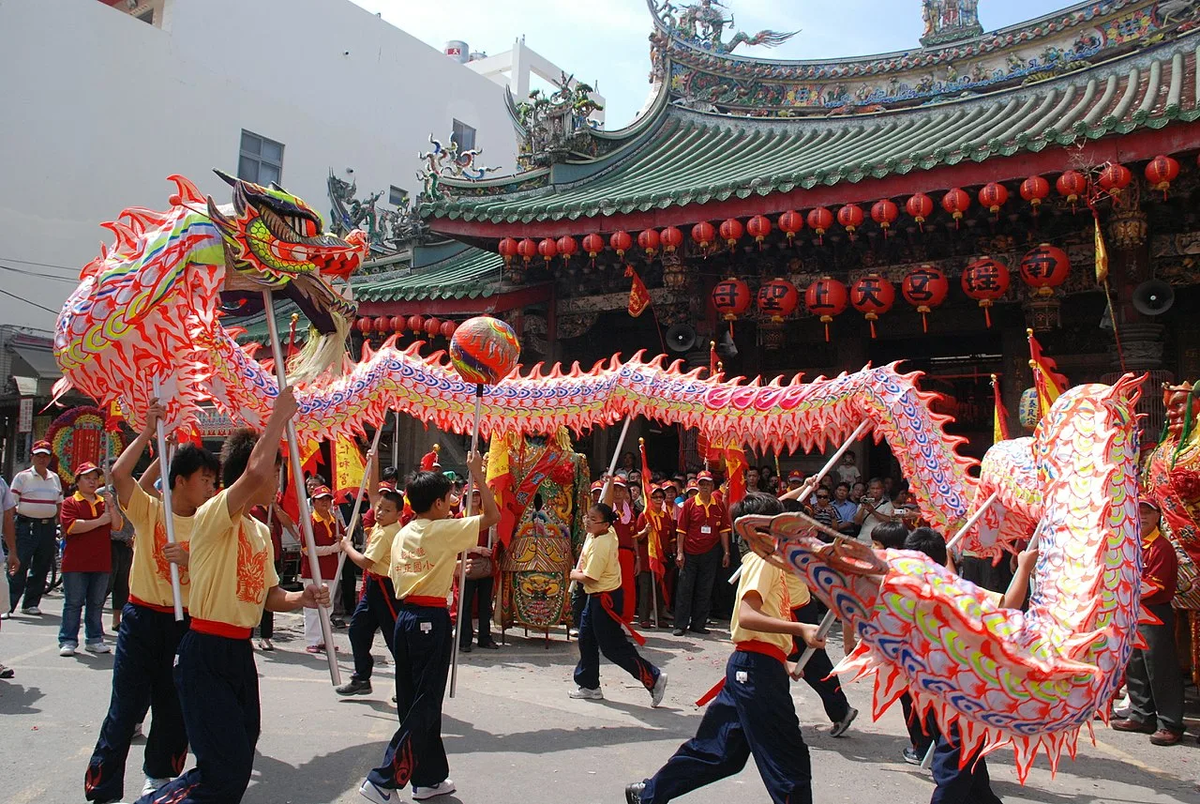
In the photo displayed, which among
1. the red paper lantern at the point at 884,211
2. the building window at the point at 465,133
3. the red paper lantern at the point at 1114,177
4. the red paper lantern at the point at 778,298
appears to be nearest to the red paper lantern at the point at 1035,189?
the red paper lantern at the point at 1114,177

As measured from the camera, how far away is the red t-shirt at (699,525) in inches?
364

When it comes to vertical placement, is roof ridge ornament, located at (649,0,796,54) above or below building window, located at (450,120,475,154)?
below

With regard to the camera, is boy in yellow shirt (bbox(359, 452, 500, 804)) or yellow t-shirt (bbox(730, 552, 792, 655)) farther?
boy in yellow shirt (bbox(359, 452, 500, 804))

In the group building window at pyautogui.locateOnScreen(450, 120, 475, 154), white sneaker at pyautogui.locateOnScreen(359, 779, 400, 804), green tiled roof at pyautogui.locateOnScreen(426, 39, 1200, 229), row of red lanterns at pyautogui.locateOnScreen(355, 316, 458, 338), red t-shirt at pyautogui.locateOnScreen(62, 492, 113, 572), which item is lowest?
white sneaker at pyautogui.locateOnScreen(359, 779, 400, 804)

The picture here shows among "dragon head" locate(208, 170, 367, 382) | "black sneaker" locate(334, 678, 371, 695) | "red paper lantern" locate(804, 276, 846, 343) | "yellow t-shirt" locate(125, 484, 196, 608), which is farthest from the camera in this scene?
"red paper lantern" locate(804, 276, 846, 343)

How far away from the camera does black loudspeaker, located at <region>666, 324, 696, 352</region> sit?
10.2 metres

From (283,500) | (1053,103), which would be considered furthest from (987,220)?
(283,500)

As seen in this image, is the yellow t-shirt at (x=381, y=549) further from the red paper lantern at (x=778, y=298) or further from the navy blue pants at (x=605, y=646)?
the red paper lantern at (x=778, y=298)

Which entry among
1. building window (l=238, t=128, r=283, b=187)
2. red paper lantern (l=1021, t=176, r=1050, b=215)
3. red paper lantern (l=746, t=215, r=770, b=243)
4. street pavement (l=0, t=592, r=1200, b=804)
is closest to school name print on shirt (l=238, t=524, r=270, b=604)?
street pavement (l=0, t=592, r=1200, b=804)

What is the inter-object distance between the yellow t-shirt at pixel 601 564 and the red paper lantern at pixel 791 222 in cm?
383

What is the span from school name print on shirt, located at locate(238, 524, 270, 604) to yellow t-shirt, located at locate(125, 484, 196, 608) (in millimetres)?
636

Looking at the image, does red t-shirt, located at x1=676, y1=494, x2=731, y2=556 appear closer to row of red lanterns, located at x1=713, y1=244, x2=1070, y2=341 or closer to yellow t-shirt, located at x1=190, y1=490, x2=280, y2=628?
row of red lanterns, located at x1=713, y1=244, x2=1070, y2=341

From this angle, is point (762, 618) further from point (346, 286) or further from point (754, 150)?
point (754, 150)

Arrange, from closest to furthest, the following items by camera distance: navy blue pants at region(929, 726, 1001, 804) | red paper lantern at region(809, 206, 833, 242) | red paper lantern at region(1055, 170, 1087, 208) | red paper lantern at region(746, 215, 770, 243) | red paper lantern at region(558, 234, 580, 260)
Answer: navy blue pants at region(929, 726, 1001, 804), red paper lantern at region(1055, 170, 1087, 208), red paper lantern at region(809, 206, 833, 242), red paper lantern at region(746, 215, 770, 243), red paper lantern at region(558, 234, 580, 260)
